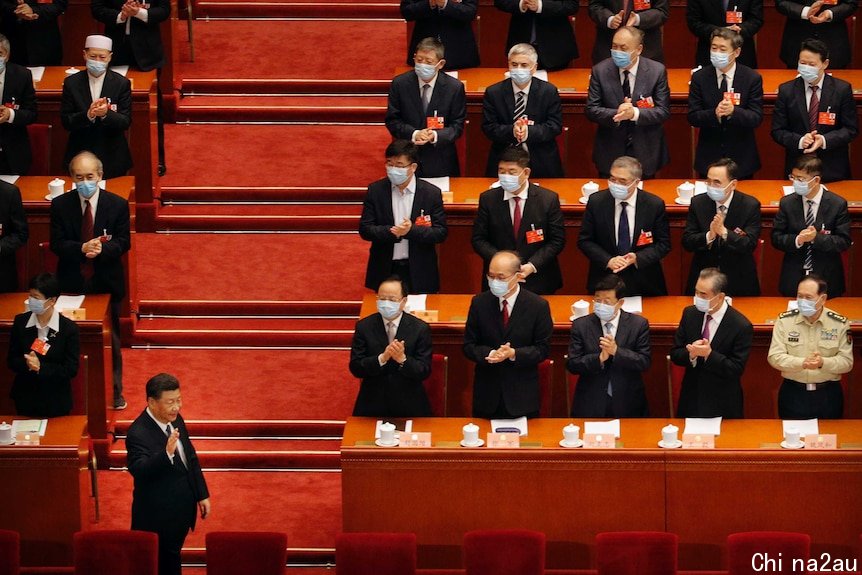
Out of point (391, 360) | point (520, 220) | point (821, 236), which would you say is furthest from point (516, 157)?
point (821, 236)

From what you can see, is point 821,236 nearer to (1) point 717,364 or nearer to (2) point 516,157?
(1) point 717,364

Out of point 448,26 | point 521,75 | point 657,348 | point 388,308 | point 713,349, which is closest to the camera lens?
point 388,308

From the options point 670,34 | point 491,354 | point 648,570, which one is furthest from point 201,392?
point 670,34

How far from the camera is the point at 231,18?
36.0 ft

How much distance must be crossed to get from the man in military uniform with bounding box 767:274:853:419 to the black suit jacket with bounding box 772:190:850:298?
66cm

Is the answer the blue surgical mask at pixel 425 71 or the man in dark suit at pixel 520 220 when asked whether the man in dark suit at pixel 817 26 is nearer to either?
the blue surgical mask at pixel 425 71

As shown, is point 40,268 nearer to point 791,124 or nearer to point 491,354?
point 491,354

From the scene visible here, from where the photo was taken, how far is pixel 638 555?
6.65 m

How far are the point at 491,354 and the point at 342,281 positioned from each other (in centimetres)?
192

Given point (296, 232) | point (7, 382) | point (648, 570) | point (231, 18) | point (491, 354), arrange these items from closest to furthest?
point (648, 570), point (491, 354), point (7, 382), point (296, 232), point (231, 18)

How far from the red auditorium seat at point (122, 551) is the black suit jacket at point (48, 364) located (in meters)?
1.24

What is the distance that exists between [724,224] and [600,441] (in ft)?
5.16

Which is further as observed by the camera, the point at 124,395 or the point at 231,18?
the point at 231,18

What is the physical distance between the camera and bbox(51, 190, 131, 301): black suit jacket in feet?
27.5
